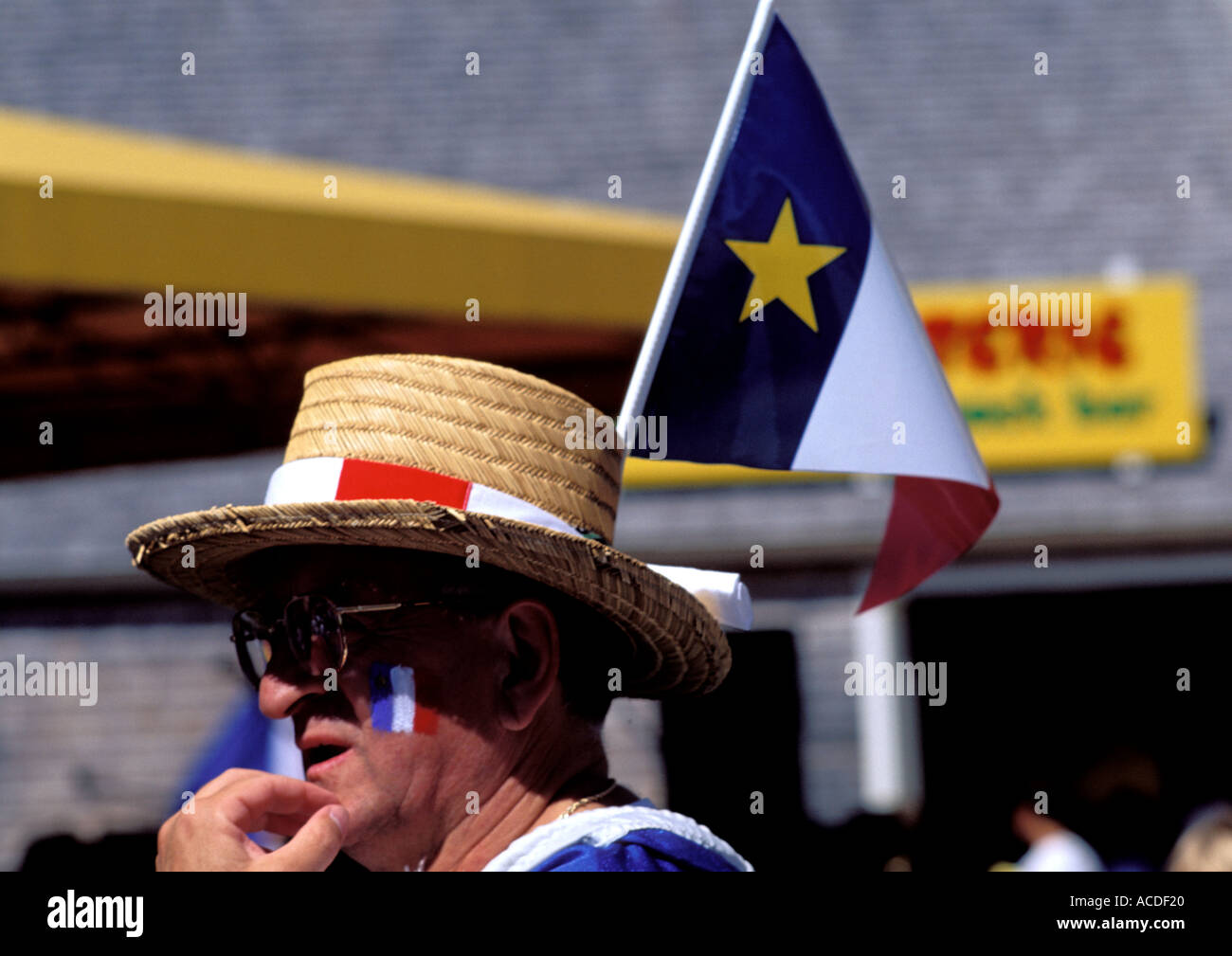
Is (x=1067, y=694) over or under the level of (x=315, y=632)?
under

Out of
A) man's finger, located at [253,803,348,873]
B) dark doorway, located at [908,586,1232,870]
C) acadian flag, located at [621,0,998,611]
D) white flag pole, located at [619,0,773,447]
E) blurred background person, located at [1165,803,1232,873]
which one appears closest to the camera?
man's finger, located at [253,803,348,873]

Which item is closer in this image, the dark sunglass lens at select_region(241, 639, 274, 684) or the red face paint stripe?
the red face paint stripe

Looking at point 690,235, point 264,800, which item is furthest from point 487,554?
Answer: point 690,235

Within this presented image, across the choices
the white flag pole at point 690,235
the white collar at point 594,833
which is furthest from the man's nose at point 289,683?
the white flag pole at point 690,235

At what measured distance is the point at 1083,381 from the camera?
1021cm

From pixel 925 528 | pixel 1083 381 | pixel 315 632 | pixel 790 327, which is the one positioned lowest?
pixel 315 632

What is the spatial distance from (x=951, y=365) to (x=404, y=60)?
466 centimetres

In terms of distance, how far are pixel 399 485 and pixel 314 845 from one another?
526 mm

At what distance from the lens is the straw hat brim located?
2.03 meters

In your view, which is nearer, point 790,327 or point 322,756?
point 322,756

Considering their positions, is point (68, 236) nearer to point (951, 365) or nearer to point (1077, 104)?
point (951, 365)

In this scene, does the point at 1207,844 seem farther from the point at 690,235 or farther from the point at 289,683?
the point at 289,683

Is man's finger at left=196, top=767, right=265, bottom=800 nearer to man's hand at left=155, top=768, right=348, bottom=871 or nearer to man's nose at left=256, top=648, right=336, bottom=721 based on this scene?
man's hand at left=155, top=768, right=348, bottom=871

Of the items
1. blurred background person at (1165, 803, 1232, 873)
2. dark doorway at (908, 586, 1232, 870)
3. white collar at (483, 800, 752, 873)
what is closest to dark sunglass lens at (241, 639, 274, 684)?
white collar at (483, 800, 752, 873)
